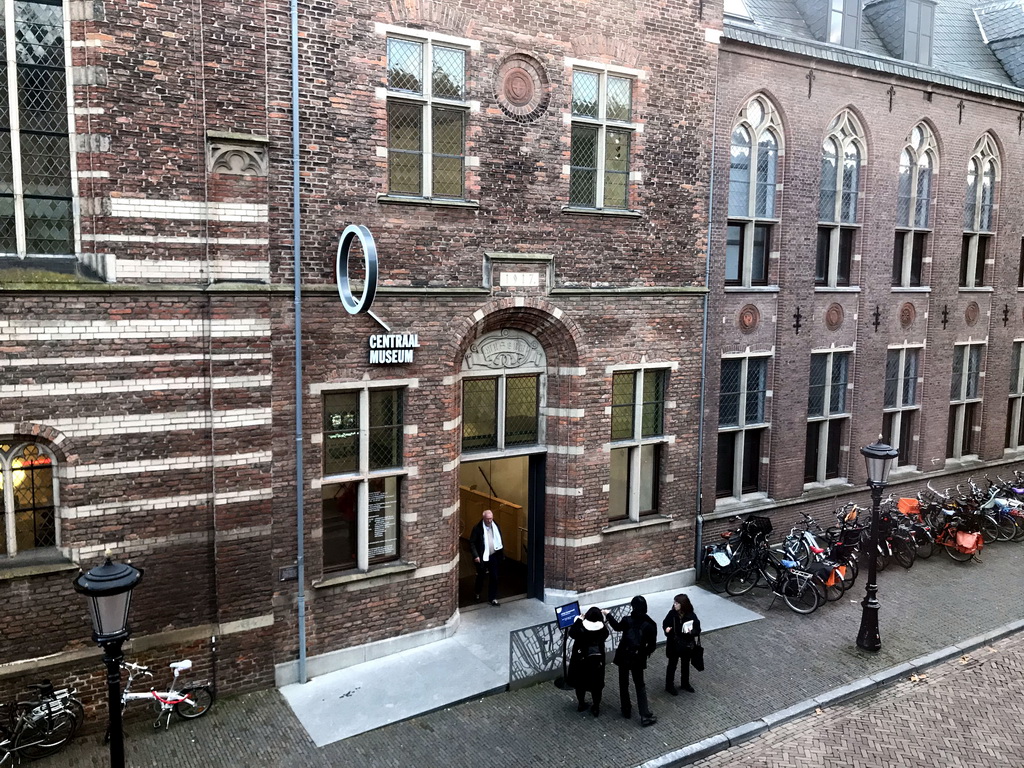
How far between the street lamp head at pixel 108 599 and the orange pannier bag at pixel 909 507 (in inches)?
620

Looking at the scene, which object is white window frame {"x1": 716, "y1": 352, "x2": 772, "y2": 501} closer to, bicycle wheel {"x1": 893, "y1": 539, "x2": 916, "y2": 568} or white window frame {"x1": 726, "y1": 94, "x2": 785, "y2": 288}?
white window frame {"x1": 726, "y1": 94, "x2": 785, "y2": 288}

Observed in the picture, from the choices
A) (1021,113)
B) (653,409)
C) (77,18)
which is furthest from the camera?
(1021,113)

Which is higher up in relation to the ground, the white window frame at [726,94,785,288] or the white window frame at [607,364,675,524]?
the white window frame at [726,94,785,288]

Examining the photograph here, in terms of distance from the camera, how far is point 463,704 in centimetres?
1034

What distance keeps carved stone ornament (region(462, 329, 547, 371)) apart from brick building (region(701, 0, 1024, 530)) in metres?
3.71

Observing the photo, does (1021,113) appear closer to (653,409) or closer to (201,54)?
(653,409)

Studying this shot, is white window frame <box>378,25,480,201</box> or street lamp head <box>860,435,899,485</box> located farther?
street lamp head <box>860,435,899,485</box>

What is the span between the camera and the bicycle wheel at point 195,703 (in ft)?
31.8

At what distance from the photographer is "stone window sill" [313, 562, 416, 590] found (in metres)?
10.9

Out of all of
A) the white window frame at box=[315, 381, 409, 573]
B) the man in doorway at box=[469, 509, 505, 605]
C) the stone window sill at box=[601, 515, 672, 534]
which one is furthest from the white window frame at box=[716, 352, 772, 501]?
the white window frame at box=[315, 381, 409, 573]

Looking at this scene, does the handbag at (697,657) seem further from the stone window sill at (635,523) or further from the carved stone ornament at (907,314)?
the carved stone ornament at (907,314)

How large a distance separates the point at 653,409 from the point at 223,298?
24.8 feet

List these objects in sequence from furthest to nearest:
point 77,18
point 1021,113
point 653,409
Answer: point 1021,113
point 653,409
point 77,18

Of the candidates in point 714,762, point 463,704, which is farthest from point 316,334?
point 714,762
